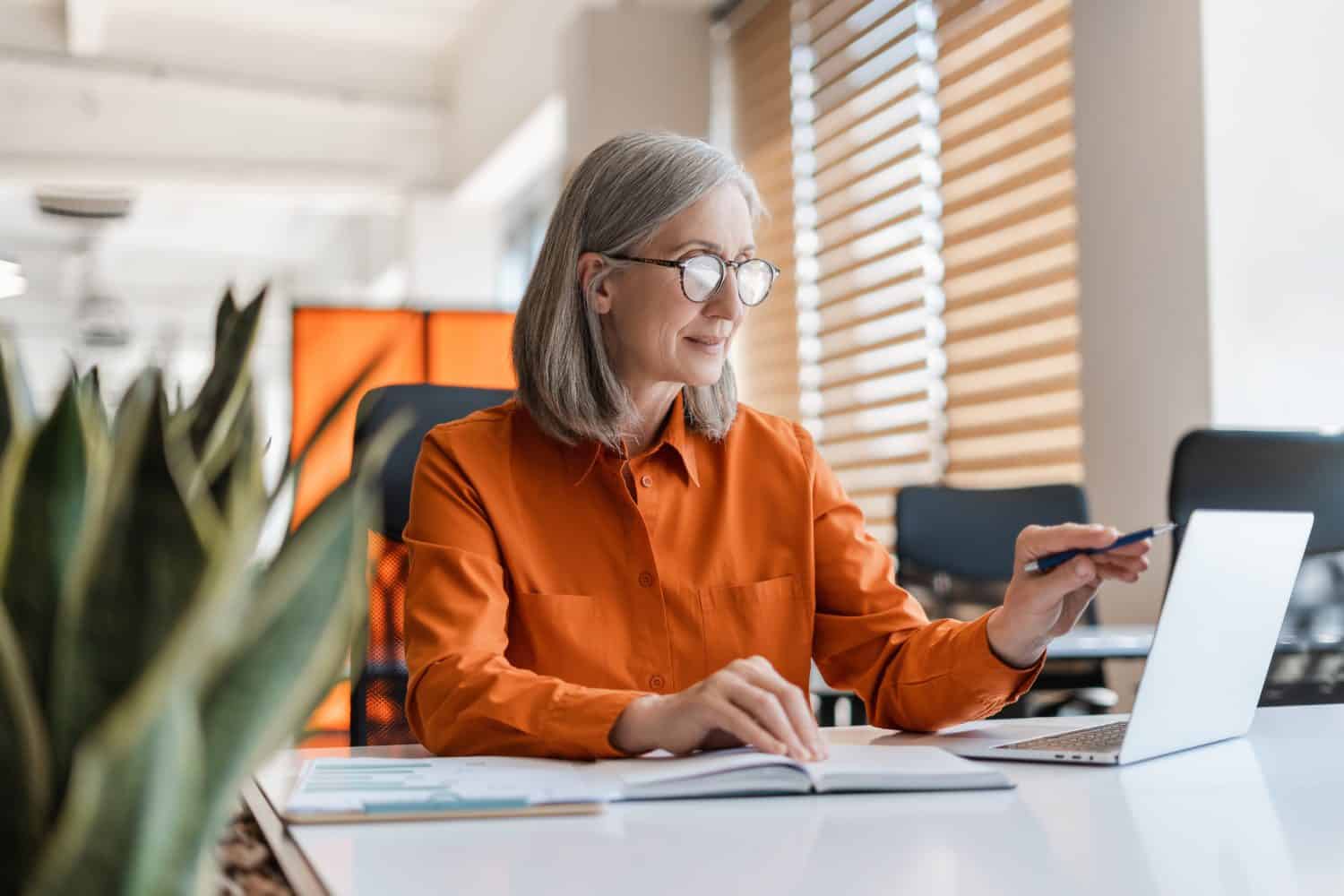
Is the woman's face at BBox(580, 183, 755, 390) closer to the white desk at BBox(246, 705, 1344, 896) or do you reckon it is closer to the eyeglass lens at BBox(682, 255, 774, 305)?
the eyeglass lens at BBox(682, 255, 774, 305)

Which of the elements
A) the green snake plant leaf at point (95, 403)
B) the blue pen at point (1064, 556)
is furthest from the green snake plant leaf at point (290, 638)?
the blue pen at point (1064, 556)

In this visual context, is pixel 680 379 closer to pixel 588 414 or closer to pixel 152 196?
pixel 588 414

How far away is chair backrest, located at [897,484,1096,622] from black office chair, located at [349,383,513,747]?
137 cm

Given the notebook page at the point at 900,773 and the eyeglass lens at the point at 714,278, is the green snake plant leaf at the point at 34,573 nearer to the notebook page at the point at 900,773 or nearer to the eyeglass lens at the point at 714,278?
the notebook page at the point at 900,773

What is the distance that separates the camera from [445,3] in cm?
706

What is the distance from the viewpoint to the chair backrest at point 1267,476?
2426mm

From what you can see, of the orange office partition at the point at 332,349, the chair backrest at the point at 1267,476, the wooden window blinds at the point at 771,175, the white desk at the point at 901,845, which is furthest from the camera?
the wooden window blinds at the point at 771,175

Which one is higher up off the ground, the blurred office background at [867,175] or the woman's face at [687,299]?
the blurred office background at [867,175]

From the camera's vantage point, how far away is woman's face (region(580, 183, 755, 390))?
1.67 meters

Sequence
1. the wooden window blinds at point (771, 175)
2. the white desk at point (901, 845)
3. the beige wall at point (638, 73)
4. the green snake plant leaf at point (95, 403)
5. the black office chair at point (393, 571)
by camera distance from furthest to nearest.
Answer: the beige wall at point (638, 73) < the wooden window blinds at point (771, 175) < the black office chair at point (393, 571) < the white desk at point (901, 845) < the green snake plant leaf at point (95, 403)

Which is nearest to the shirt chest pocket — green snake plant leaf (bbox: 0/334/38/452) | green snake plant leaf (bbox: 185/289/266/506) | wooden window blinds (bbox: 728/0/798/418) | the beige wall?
green snake plant leaf (bbox: 185/289/266/506)

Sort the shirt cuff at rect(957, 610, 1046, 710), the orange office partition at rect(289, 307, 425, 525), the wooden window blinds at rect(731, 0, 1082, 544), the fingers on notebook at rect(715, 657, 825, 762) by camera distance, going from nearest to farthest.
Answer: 1. the fingers on notebook at rect(715, 657, 825, 762)
2. the shirt cuff at rect(957, 610, 1046, 710)
3. the wooden window blinds at rect(731, 0, 1082, 544)
4. the orange office partition at rect(289, 307, 425, 525)

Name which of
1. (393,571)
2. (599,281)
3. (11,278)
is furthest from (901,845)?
(393,571)

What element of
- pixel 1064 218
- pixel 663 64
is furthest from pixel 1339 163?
pixel 663 64
